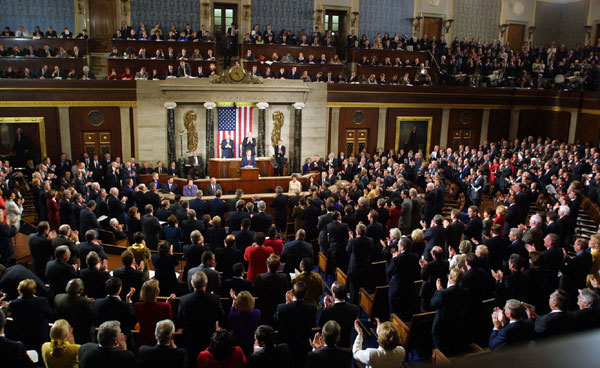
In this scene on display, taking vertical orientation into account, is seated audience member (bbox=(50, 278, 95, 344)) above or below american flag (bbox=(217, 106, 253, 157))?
below

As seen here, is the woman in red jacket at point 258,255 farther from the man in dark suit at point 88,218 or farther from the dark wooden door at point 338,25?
the dark wooden door at point 338,25

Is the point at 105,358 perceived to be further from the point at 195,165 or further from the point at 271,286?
the point at 195,165

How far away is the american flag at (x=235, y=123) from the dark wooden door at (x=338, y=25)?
8322 millimetres

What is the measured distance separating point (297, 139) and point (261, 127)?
1.61 metres

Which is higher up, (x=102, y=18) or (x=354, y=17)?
(x=354, y=17)

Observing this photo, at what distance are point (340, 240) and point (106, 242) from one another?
486 centimetres

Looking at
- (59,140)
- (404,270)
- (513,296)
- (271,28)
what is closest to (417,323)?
(404,270)

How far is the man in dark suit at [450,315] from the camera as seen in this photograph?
5.83m

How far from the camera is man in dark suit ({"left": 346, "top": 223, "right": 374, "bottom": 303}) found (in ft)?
25.5

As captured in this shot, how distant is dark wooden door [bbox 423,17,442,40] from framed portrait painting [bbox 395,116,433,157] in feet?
22.6

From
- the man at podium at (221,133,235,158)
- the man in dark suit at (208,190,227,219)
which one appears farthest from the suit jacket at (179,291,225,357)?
the man at podium at (221,133,235,158)

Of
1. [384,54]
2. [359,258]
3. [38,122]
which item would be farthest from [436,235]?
[384,54]

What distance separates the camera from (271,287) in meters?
6.11

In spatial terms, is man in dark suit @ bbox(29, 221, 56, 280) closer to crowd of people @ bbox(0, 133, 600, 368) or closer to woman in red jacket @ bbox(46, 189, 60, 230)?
crowd of people @ bbox(0, 133, 600, 368)
